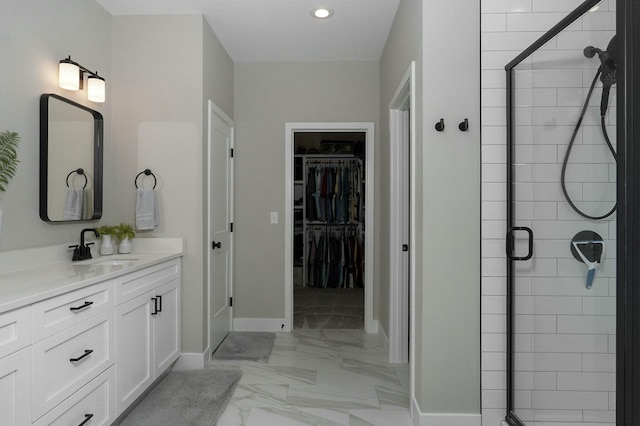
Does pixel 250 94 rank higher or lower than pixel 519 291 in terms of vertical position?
higher

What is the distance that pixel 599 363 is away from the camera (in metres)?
1.51

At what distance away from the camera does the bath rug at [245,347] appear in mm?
3303

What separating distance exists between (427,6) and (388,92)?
4.15ft

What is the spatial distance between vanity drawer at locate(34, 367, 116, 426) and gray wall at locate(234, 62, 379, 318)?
1993 mm

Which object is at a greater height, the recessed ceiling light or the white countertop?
the recessed ceiling light

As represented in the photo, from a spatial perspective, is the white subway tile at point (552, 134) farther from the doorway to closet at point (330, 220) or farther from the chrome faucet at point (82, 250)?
the doorway to closet at point (330, 220)

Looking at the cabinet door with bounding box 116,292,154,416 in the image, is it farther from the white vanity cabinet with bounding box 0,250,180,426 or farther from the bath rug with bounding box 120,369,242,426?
the bath rug with bounding box 120,369,242,426

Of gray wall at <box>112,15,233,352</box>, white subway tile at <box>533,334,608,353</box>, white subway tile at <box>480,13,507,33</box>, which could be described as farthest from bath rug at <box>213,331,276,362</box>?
Answer: white subway tile at <box>480,13,507,33</box>

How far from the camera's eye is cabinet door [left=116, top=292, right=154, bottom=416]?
214 cm

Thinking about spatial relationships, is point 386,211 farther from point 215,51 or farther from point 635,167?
point 635,167

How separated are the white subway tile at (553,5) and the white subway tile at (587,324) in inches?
53.6

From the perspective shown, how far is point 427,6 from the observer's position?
214 centimetres

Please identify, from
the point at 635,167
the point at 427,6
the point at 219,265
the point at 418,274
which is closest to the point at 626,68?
the point at 635,167

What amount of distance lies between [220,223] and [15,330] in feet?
7.17
